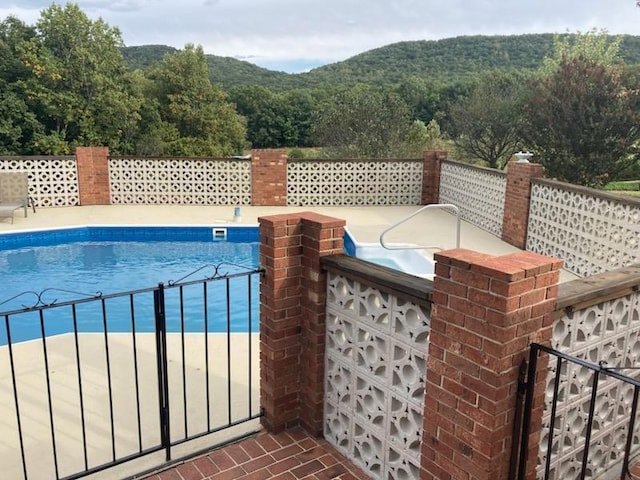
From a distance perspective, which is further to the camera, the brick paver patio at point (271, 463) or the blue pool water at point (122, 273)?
the blue pool water at point (122, 273)

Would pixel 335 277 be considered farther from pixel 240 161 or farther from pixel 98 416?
pixel 240 161

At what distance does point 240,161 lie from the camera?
13234 mm

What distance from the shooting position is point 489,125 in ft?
62.2

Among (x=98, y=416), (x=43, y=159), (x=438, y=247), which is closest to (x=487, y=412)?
(x=98, y=416)

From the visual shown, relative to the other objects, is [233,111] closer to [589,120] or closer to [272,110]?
[272,110]

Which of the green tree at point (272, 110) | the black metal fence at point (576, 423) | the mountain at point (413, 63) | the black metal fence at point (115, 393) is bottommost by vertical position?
the black metal fence at point (115, 393)

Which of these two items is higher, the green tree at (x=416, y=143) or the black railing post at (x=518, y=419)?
the green tree at (x=416, y=143)

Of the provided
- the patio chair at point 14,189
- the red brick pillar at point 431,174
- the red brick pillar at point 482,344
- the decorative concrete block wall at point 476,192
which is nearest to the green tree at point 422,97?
the red brick pillar at point 431,174

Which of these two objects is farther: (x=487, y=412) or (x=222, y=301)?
(x=222, y=301)

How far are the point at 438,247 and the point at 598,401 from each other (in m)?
6.40

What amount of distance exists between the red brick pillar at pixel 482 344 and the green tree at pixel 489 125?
17.2 meters

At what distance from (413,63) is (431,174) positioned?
27.2 m

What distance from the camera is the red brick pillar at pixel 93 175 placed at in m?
12.7

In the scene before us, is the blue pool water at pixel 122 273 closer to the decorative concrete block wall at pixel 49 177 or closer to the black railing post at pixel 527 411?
the decorative concrete block wall at pixel 49 177
